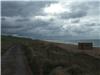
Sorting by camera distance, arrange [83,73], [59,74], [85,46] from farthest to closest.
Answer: [85,46]
[83,73]
[59,74]

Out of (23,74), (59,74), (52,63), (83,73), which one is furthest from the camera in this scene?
(52,63)

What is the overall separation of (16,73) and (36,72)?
1473 mm

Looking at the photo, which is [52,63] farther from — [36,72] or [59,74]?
[59,74]

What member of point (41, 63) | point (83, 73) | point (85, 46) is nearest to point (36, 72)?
point (41, 63)

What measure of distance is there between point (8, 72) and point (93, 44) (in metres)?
43.7

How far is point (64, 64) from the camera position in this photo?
18.0 metres

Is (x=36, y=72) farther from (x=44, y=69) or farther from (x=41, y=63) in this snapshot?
(x=41, y=63)

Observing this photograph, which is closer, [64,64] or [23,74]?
[23,74]

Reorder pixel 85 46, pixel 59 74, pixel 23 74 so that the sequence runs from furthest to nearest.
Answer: pixel 85 46 < pixel 23 74 < pixel 59 74

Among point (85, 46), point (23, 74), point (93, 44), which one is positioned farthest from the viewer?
point (93, 44)

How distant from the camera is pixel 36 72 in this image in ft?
53.5

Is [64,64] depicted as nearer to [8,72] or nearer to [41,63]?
[41,63]

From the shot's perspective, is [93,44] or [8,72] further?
[93,44]

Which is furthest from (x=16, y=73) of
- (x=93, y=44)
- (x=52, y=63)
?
(x=93, y=44)
